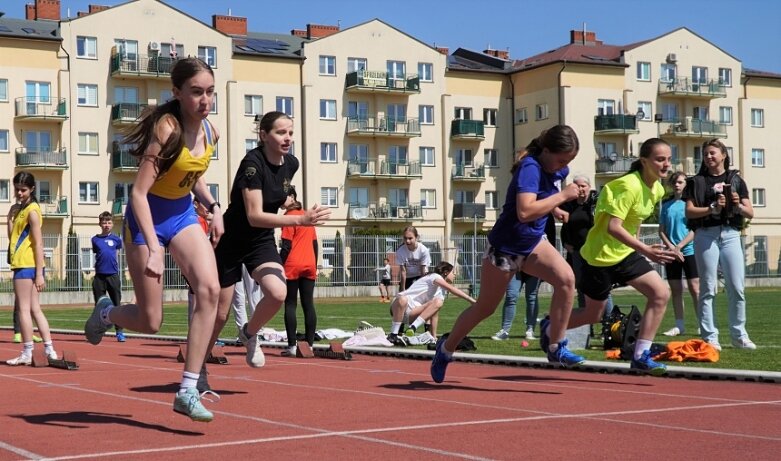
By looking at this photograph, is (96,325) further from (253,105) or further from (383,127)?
(383,127)

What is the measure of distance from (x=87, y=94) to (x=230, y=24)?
13.6m

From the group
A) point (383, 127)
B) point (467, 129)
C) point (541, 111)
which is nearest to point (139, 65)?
point (383, 127)

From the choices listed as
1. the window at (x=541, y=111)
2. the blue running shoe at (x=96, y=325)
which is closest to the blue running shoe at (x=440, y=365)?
the blue running shoe at (x=96, y=325)

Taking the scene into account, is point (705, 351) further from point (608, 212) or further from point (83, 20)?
point (83, 20)

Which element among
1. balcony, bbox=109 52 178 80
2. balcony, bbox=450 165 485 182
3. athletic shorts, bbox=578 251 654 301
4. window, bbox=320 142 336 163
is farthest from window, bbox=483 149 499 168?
athletic shorts, bbox=578 251 654 301

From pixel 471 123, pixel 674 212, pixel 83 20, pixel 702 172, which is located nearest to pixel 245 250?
pixel 702 172

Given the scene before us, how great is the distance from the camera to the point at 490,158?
84312mm

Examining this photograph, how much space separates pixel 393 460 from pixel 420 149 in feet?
247

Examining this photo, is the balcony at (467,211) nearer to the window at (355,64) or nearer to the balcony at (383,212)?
the balcony at (383,212)

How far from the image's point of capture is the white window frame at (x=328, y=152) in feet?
251

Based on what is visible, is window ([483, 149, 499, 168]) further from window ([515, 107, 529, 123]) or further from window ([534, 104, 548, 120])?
window ([534, 104, 548, 120])

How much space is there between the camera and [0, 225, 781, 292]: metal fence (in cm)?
4559

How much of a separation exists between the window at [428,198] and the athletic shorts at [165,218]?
72803mm

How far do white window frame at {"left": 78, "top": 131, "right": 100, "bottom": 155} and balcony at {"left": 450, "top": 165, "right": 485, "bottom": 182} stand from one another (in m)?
24.2
